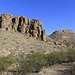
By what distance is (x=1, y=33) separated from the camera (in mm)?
32531

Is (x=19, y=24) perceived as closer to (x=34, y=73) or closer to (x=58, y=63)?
(x=58, y=63)

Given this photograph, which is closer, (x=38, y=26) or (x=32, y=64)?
(x=32, y=64)

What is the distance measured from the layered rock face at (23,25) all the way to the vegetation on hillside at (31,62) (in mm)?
21903

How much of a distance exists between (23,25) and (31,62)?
101 ft

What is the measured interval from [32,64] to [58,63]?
25.0 ft

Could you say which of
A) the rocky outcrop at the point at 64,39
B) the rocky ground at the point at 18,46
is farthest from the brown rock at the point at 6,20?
the rocky outcrop at the point at 64,39

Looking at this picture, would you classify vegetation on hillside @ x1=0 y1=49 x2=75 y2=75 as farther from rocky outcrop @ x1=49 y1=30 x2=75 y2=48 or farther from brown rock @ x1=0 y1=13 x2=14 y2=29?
brown rock @ x1=0 y1=13 x2=14 y2=29

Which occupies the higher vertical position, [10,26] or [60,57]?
[10,26]

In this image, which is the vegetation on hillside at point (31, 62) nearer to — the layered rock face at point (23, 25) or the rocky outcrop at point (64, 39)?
the layered rock face at point (23, 25)

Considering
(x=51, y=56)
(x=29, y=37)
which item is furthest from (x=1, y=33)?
(x=51, y=56)

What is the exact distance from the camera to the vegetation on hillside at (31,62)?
10.3m

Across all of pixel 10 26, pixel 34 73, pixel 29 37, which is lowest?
pixel 34 73

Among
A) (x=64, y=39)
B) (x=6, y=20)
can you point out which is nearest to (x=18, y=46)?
(x=6, y=20)

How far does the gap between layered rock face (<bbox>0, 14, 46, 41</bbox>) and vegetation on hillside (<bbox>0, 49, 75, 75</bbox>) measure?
71.9ft
